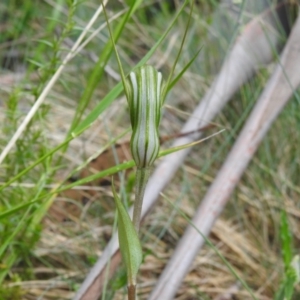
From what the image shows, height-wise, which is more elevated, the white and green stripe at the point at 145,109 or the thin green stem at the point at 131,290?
the white and green stripe at the point at 145,109

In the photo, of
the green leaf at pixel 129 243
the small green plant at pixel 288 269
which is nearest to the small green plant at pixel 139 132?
the green leaf at pixel 129 243

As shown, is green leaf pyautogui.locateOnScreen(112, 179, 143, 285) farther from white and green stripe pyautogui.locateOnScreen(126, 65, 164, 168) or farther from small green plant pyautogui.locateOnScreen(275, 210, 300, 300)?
small green plant pyautogui.locateOnScreen(275, 210, 300, 300)

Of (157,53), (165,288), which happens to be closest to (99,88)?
(157,53)

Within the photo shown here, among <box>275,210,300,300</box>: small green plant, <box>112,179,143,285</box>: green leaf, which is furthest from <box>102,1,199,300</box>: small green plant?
<box>275,210,300,300</box>: small green plant

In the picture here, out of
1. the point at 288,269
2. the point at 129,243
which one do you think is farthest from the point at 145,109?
the point at 288,269

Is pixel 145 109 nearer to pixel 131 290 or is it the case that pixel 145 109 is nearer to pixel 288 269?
pixel 131 290

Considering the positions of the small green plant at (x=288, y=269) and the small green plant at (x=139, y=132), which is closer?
the small green plant at (x=139, y=132)

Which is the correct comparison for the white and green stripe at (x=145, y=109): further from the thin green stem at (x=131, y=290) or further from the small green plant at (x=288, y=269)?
the small green plant at (x=288, y=269)
